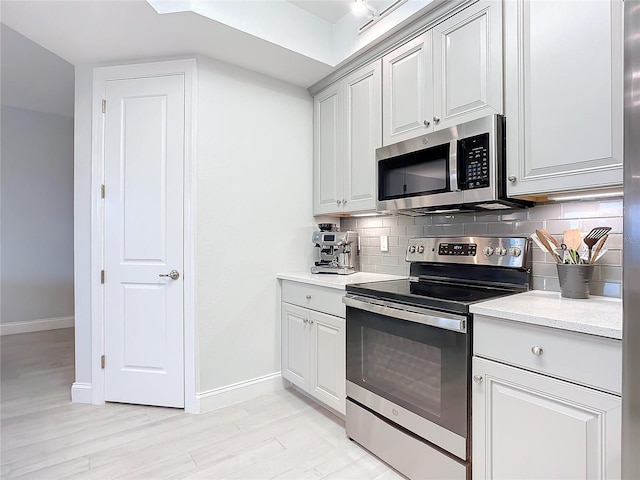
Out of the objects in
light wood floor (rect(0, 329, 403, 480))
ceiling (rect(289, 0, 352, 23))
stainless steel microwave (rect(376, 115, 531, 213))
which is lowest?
light wood floor (rect(0, 329, 403, 480))

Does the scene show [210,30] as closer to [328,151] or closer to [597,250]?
[328,151]

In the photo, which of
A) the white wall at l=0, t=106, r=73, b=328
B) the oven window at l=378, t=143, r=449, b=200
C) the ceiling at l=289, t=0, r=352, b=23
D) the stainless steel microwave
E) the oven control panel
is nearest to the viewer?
the stainless steel microwave

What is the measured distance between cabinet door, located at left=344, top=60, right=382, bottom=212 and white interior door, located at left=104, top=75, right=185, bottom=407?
47.1 inches

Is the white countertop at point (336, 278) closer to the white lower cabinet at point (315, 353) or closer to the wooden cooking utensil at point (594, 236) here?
the white lower cabinet at point (315, 353)

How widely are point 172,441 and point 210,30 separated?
248cm

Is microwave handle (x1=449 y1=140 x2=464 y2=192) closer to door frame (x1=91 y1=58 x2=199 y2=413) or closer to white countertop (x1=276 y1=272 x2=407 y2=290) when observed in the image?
white countertop (x1=276 y1=272 x2=407 y2=290)

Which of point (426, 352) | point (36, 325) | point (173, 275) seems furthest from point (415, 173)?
point (36, 325)

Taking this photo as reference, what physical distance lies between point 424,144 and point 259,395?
2146mm

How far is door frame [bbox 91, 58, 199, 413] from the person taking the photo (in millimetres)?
2383

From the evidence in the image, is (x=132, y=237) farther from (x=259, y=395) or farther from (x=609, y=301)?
(x=609, y=301)

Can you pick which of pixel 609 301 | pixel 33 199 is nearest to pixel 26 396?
pixel 33 199

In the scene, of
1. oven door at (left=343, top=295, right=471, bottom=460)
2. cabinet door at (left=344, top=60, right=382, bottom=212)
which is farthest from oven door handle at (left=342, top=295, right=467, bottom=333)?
cabinet door at (left=344, top=60, right=382, bottom=212)

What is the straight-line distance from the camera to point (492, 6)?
1.66 metres

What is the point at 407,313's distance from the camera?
1.63 meters
